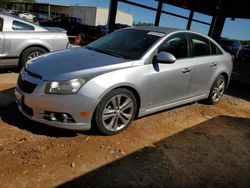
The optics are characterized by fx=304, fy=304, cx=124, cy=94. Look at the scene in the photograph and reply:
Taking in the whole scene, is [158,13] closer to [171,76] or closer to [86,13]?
[171,76]

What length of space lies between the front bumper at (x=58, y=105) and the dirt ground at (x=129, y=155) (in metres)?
0.26

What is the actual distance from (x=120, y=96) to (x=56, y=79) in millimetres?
940

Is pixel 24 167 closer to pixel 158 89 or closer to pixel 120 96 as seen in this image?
pixel 120 96

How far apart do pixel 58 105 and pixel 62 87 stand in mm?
238

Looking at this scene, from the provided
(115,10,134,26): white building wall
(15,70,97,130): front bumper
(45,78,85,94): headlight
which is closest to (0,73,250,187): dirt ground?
(15,70,97,130): front bumper

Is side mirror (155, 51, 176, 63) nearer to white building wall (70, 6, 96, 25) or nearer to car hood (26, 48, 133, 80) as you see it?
car hood (26, 48, 133, 80)

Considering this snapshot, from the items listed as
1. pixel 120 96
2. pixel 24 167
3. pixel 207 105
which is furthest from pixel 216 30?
pixel 24 167

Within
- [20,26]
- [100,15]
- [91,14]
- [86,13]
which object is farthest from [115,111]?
[86,13]

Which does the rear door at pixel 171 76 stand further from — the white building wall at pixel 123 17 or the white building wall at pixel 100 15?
the white building wall at pixel 123 17

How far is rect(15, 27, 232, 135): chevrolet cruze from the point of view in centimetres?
398

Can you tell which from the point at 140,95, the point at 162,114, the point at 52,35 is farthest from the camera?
the point at 52,35

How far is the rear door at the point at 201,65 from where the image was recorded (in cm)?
560

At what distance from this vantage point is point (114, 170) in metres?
3.59

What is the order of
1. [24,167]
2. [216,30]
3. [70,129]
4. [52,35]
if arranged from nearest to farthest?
[24,167] → [70,129] → [52,35] → [216,30]
